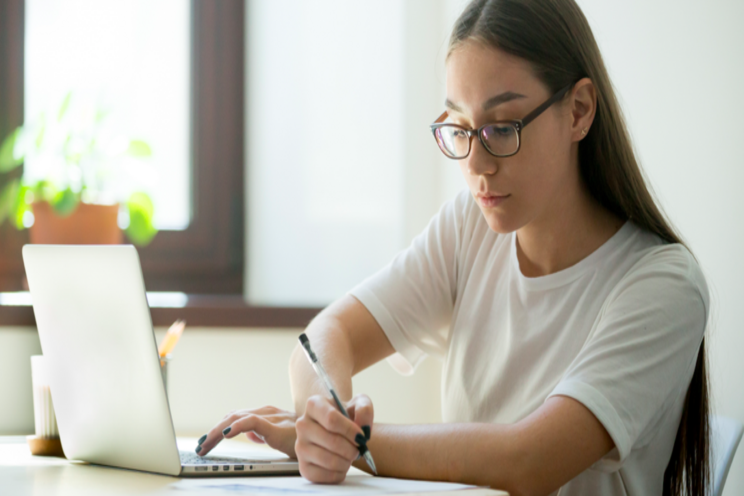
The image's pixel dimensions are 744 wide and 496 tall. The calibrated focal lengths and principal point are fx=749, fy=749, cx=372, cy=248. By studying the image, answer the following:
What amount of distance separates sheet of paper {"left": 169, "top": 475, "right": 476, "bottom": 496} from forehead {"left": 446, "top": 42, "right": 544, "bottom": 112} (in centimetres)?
56

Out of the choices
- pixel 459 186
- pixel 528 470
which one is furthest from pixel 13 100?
pixel 528 470

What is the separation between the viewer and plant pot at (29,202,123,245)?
6.70 ft

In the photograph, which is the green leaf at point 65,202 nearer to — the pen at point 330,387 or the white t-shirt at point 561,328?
the white t-shirt at point 561,328

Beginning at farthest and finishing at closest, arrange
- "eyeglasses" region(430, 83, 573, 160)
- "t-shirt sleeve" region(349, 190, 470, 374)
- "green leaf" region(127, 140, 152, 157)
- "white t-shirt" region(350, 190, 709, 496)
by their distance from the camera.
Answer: "green leaf" region(127, 140, 152, 157) → "t-shirt sleeve" region(349, 190, 470, 374) → "eyeglasses" region(430, 83, 573, 160) → "white t-shirt" region(350, 190, 709, 496)

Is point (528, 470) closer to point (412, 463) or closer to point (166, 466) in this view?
point (412, 463)

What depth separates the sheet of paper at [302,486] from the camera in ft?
2.56

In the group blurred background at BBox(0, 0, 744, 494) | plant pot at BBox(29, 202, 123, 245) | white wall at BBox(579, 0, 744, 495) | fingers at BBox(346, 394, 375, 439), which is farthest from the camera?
blurred background at BBox(0, 0, 744, 494)

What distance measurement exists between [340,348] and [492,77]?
51 centimetres

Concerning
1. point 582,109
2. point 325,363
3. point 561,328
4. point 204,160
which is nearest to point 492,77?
point 582,109

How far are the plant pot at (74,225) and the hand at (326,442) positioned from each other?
1379 mm

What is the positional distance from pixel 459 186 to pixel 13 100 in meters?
1.36

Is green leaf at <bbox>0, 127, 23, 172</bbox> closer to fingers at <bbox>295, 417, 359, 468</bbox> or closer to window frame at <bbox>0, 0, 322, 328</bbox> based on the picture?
window frame at <bbox>0, 0, 322, 328</bbox>

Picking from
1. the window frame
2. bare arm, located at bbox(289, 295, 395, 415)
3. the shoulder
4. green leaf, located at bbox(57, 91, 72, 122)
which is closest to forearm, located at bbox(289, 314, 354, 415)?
bare arm, located at bbox(289, 295, 395, 415)

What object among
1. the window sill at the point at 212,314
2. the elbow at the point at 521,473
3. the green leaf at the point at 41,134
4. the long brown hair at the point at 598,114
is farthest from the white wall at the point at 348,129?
the elbow at the point at 521,473
